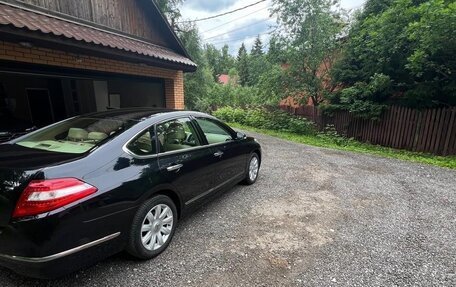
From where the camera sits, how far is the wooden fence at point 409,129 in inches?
297

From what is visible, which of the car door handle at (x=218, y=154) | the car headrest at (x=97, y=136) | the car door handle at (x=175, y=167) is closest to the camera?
the car headrest at (x=97, y=136)

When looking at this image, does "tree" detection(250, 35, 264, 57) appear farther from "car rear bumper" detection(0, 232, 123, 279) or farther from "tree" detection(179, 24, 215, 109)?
"car rear bumper" detection(0, 232, 123, 279)

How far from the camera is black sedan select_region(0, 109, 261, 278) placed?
5.75 feet

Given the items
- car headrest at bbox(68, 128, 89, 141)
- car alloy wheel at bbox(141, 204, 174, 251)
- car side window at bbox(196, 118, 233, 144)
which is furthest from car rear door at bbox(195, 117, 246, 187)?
car headrest at bbox(68, 128, 89, 141)

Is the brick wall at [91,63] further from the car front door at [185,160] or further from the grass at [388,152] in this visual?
the grass at [388,152]

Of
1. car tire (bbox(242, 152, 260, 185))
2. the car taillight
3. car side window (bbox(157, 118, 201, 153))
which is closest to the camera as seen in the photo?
the car taillight

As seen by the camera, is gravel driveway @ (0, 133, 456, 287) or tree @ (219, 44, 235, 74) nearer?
gravel driveway @ (0, 133, 456, 287)

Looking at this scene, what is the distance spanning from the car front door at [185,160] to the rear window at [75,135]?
0.46 metres

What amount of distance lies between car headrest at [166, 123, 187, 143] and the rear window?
0.48m

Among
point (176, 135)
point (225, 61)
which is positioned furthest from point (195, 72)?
point (225, 61)

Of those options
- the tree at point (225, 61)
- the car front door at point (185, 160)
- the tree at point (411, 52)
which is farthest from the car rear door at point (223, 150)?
the tree at point (225, 61)

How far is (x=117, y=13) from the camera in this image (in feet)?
A: 20.5

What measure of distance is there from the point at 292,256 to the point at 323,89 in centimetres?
1089

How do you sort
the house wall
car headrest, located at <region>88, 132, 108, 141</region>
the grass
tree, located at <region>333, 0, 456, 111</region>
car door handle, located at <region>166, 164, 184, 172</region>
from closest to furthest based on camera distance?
car headrest, located at <region>88, 132, 108, 141</region> < car door handle, located at <region>166, 164, 184, 172</region> < the house wall < the grass < tree, located at <region>333, 0, 456, 111</region>
